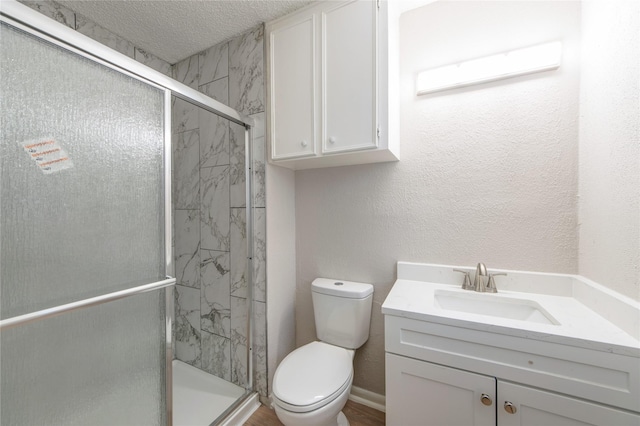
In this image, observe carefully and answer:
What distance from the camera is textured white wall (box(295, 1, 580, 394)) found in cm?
123

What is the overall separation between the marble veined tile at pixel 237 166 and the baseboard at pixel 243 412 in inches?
48.1

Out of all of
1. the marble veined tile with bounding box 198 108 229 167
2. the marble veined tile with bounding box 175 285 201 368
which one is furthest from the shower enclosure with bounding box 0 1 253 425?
the marble veined tile with bounding box 175 285 201 368

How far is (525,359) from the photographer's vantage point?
91 cm

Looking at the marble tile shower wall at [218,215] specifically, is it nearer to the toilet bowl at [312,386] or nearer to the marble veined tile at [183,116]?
the marble veined tile at [183,116]

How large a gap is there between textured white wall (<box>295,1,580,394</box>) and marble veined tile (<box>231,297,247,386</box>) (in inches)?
23.4

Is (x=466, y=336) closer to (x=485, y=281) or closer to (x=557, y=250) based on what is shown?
(x=485, y=281)

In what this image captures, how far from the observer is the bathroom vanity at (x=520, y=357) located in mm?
823

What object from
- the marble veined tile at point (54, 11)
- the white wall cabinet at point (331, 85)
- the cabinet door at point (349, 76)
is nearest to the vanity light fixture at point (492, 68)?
the white wall cabinet at point (331, 85)

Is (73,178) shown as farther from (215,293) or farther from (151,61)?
(151,61)

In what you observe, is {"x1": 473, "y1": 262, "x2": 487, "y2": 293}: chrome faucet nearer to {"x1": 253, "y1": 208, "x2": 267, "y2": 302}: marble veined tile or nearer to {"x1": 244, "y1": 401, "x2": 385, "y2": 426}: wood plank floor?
{"x1": 244, "y1": 401, "x2": 385, "y2": 426}: wood plank floor

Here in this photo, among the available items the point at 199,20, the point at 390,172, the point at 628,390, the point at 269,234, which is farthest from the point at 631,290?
the point at 199,20

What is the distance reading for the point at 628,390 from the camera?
2.60 ft

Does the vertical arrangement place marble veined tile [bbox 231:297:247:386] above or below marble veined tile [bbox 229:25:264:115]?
below

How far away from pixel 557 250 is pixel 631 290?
38 cm
